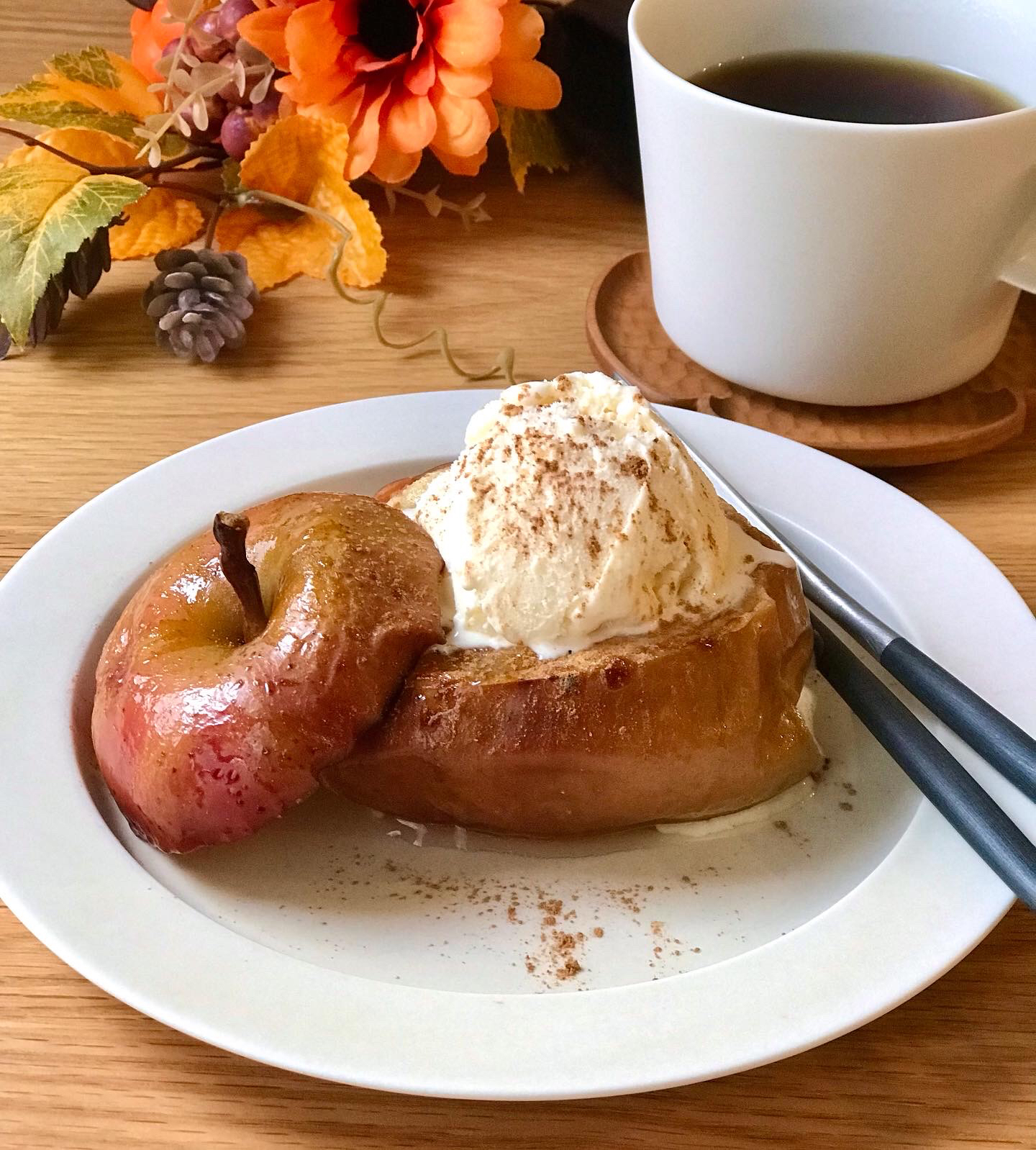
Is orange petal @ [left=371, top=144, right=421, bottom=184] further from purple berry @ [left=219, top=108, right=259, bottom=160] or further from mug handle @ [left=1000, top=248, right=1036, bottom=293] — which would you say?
mug handle @ [left=1000, top=248, right=1036, bottom=293]

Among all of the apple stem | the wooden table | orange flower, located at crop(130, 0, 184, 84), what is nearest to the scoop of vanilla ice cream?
the apple stem

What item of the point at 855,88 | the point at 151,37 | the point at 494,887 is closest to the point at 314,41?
the point at 151,37

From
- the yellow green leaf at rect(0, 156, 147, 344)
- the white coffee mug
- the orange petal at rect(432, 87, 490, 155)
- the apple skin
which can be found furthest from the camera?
the orange petal at rect(432, 87, 490, 155)

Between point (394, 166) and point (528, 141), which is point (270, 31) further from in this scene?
point (528, 141)

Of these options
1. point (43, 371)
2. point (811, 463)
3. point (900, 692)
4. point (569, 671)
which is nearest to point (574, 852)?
point (569, 671)

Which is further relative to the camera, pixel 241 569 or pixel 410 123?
pixel 410 123

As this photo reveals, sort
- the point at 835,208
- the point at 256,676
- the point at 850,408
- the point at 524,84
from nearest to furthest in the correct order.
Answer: the point at 256,676
the point at 835,208
the point at 850,408
the point at 524,84
